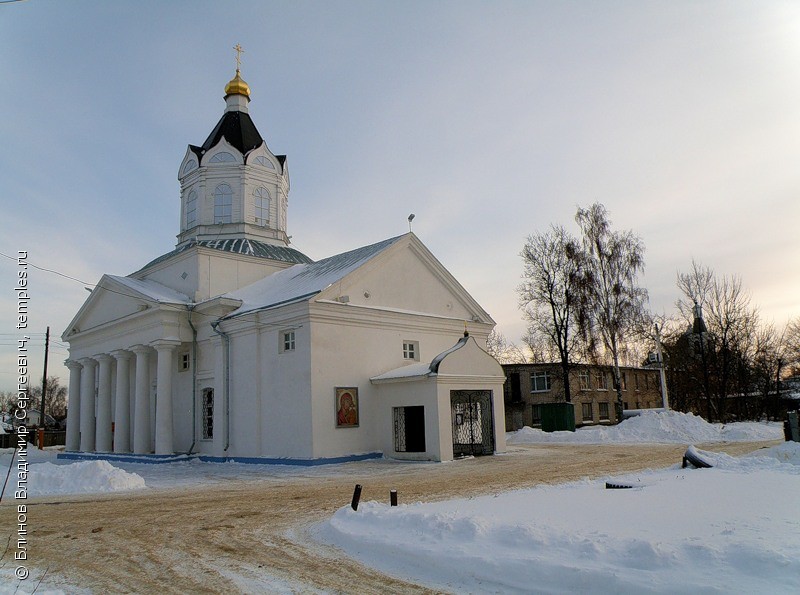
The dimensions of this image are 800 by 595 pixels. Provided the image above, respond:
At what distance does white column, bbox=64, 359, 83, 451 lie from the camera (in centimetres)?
3241

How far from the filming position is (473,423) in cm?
2372

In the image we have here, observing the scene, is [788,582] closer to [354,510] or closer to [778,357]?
[354,510]

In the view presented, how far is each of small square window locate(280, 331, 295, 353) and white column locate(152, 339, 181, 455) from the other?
558 cm

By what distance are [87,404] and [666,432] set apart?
2782cm

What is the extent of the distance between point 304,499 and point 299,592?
7.01m

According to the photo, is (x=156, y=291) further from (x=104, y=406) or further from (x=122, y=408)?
(x=104, y=406)

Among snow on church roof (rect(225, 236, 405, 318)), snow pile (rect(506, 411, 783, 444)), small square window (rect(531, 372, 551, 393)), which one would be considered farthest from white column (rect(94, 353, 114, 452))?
small square window (rect(531, 372, 551, 393))

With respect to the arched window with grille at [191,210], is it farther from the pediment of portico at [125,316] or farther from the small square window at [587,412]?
the small square window at [587,412]

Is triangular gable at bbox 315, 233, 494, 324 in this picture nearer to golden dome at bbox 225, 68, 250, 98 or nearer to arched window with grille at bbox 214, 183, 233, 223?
arched window with grille at bbox 214, 183, 233, 223

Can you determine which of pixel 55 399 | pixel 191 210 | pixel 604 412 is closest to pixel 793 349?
pixel 604 412

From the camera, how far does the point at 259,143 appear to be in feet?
108

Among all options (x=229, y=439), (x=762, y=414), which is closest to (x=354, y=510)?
(x=229, y=439)

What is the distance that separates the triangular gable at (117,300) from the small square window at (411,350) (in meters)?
9.35

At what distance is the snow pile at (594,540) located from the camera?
580 centimetres
